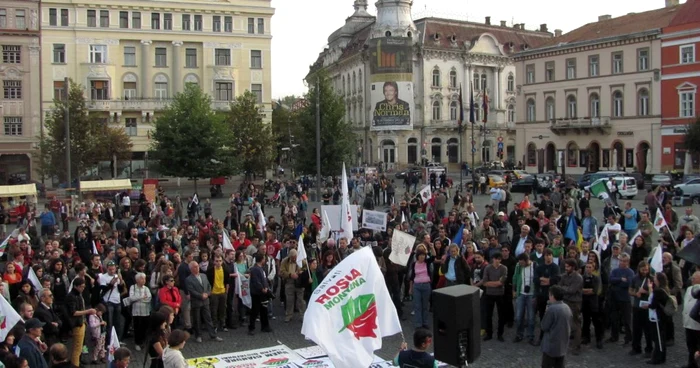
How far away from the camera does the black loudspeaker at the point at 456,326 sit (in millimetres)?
7758

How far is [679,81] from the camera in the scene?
53.8 m

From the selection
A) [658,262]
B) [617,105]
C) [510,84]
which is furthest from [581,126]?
[658,262]

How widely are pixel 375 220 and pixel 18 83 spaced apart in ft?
157

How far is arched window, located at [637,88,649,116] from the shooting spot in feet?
187

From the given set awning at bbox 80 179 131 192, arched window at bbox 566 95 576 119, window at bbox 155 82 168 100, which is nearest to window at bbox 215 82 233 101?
window at bbox 155 82 168 100

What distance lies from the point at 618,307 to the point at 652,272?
2.64 feet

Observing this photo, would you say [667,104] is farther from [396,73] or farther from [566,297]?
[566,297]

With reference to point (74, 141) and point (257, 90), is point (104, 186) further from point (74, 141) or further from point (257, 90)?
point (257, 90)

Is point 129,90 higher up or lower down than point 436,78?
lower down

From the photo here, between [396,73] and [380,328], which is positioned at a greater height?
[396,73]

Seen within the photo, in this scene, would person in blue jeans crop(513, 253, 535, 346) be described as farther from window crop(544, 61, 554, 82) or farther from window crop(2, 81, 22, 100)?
window crop(544, 61, 554, 82)

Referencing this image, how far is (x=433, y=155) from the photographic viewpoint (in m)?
82.2

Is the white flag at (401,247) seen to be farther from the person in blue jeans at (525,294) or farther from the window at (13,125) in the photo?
the window at (13,125)

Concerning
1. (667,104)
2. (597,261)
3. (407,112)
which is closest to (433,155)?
(407,112)
